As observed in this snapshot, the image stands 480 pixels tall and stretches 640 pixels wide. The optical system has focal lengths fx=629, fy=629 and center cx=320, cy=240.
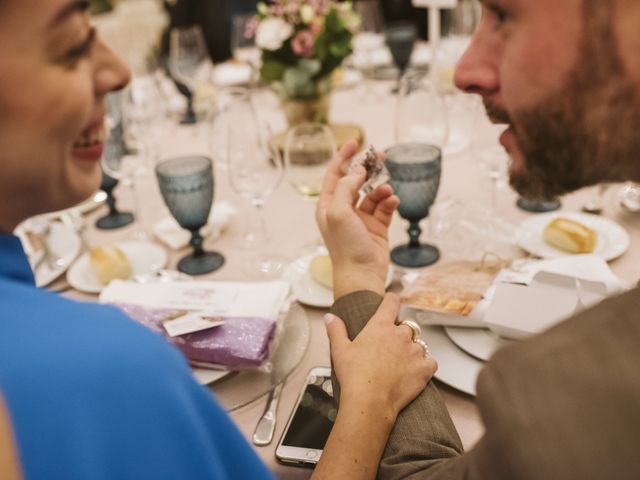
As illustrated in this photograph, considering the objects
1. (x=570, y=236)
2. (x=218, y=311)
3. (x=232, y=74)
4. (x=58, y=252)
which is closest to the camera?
(x=218, y=311)

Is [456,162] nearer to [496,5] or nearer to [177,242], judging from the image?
[177,242]

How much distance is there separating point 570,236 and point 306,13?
3.06 feet

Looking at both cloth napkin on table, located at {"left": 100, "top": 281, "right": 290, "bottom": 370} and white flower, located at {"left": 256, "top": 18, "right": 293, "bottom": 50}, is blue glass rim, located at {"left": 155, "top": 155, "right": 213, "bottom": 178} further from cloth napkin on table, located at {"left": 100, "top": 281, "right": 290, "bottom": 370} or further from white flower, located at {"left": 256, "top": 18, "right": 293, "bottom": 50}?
white flower, located at {"left": 256, "top": 18, "right": 293, "bottom": 50}

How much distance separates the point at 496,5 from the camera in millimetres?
671

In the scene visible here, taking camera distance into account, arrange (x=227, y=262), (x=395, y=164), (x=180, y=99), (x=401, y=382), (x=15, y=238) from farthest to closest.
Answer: (x=180, y=99), (x=227, y=262), (x=395, y=164), (x=401, y=382), (x=15, y=238)

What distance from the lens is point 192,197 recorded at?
1.29 meters

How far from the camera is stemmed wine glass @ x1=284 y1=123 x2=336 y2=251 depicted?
53.1 inches

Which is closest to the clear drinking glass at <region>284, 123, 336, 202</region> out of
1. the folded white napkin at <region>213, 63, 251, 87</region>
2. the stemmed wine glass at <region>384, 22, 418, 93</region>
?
the stemmed wine glass at <region>384, 22, 418, 93</region>

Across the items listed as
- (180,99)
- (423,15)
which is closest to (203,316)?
(180,99)

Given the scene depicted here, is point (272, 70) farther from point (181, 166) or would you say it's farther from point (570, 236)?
point (570, 236)

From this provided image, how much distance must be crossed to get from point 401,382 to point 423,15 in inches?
118

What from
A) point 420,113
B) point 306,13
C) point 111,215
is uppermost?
point 306,13

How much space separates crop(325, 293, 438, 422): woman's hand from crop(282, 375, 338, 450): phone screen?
0.15ft

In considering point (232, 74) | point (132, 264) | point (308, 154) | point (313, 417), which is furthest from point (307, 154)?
point (232, 74)
